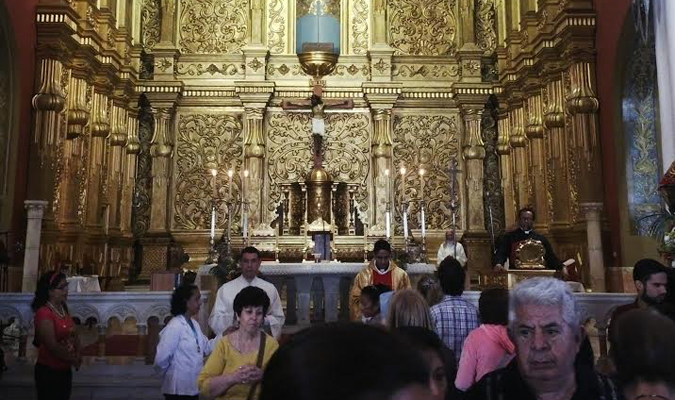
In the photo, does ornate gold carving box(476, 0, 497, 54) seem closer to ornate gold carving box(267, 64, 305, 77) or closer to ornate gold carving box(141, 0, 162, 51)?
ornate gold carving box(267, 64, 305, 77)

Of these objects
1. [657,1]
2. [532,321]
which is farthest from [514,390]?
[657,1]

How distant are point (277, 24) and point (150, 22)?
3.38m

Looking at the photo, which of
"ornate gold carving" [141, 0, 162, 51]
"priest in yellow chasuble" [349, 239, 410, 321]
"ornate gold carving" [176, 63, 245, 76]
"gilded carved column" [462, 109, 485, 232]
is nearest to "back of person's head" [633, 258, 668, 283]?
"priest in yellow chasuble" [349, 239, 410, 321]

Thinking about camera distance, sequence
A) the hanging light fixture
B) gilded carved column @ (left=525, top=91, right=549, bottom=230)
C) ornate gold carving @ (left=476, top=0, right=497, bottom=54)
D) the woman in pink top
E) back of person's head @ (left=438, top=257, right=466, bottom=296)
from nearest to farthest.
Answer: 1. the woman in pink top
2. back of person's head @ (left=438, top=257, right=466, bottom=296)
3. the hanging light fixture
4. gilded carved column @ (left=525, top=91, right=549, bottom=230)
5. ornate gold carving @ (left=476, top=0, right=497, bottom=54)

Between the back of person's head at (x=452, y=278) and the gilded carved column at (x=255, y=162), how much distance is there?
10.4 metres

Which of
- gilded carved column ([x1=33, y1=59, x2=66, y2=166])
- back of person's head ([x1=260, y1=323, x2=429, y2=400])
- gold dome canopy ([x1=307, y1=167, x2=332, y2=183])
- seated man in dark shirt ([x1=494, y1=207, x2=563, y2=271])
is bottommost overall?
back of person's head ([x1=260, y1=323, x2=429, y2=400])

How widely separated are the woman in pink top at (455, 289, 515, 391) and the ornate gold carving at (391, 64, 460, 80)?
41.9 ft

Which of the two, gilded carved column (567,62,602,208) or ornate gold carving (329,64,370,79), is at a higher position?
ornate gold carving (329,64,370,79)

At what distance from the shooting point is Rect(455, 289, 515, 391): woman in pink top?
11.1ft

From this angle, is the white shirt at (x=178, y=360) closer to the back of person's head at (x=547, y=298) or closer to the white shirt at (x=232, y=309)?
the white shirt at (x=232, y=309)

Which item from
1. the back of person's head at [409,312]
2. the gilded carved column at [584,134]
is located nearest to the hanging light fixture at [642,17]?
the gilded carved column at [584,134]

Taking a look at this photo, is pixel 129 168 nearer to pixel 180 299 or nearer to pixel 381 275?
pixel 381 275

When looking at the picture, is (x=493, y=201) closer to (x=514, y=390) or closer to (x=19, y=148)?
(x=19, y=148)

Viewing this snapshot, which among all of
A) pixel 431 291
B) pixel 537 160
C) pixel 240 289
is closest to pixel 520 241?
pixel 431 291
